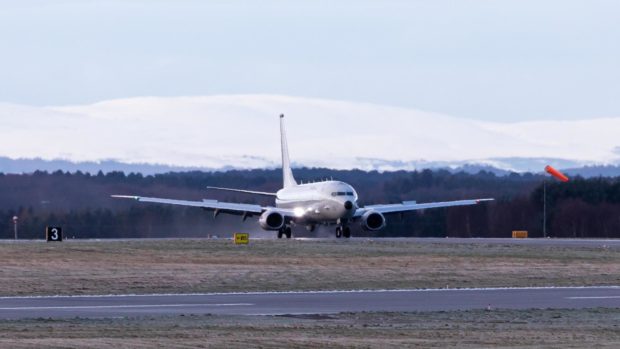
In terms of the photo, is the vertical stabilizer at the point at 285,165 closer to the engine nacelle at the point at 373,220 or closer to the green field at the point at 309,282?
the engine nacelle at the point at 373,220

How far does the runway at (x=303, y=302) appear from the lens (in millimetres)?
32656

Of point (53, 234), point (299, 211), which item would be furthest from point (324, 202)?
point (53, 234)

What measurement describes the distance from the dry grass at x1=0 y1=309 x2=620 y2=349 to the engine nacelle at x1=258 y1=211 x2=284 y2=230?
4902 cm

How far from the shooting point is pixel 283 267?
1998 inches

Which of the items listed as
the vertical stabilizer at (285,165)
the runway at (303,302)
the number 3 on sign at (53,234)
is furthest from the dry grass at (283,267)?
the vertical stabilizer at (285,165)

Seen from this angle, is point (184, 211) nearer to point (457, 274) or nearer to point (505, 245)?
point (505, 245)

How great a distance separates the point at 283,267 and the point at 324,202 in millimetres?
28548

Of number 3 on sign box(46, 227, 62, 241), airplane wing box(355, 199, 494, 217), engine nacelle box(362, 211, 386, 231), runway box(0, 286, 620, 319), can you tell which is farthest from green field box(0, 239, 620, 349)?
airplane wing box(355, 199, 494, 217)

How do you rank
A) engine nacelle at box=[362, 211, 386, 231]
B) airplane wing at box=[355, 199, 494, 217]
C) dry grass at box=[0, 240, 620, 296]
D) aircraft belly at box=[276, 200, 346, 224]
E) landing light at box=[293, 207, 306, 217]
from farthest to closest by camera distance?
airplane wing at box=[355, 199, 494, 217] → landing light at box=[293, 207, 306, 217] → engine nacelle at box=[362, 211, 386, 231] → aircraft belly at box=[276, 200, 346, 224] → dry grass at box=[0, 240, 620, 296]

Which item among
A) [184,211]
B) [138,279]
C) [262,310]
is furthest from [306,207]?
[262,310]

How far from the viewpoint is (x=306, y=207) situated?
8119 cm

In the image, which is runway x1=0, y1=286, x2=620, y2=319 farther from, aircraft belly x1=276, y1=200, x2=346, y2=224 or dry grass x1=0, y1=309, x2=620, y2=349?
aircraft belly x1=276, y1=200, x2=346, y2=224

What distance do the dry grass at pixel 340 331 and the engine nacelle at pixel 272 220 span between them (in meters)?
49.0

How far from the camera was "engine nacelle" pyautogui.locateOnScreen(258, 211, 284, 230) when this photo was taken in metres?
80.8
